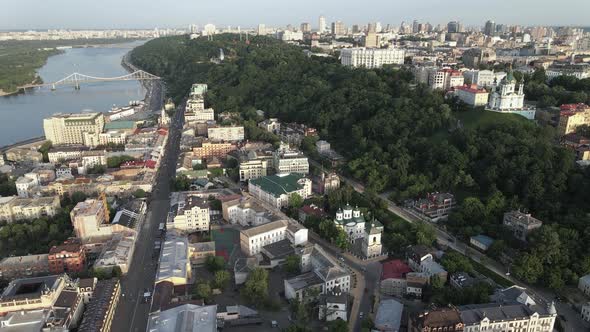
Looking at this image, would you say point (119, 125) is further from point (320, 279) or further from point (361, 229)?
point (320, 279)

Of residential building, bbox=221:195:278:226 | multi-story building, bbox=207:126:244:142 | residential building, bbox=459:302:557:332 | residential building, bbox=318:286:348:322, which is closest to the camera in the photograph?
residential building, bbox=459:302:557:332

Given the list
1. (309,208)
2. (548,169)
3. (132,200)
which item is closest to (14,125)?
(132,200)

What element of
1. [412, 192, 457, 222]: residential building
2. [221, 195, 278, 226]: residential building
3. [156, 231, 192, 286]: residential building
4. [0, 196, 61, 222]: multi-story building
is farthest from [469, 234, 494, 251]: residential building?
[0, 196, 61, 222]: multi-story building

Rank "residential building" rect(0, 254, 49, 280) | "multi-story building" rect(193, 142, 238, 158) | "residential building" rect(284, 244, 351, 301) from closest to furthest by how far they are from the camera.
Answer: "residential building" rect(284, 244, 351, 301) < "residential building" rect(0, 254, 49, 280) < "multi-story building" rect(193, 142, 238, 158)

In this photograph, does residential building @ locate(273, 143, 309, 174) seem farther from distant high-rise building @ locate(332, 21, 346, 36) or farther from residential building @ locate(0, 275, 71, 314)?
distant high-rise building @ locate(332, 21, 346, 36)

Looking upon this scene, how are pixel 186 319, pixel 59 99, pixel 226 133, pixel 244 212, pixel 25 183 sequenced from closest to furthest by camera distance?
1. pixel 186 319
2. pixel 244 212
3. pixel 25 183
4. pixel 226 133
5. pixel 59 99

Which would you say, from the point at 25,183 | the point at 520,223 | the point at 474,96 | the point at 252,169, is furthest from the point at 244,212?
the point at 474,96

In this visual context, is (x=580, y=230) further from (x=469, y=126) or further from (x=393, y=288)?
(x=469, y=126)
